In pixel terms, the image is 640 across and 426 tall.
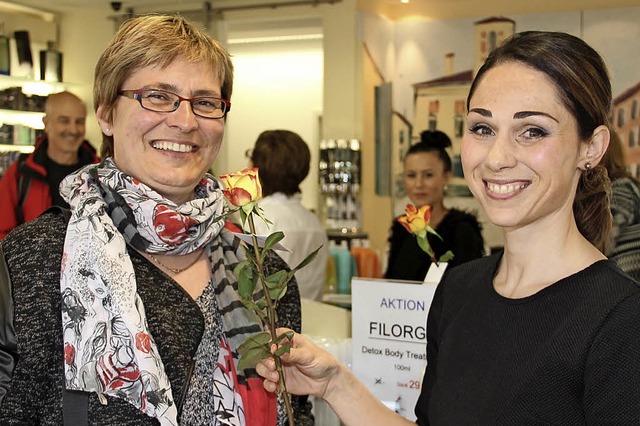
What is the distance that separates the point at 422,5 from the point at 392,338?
210 inches

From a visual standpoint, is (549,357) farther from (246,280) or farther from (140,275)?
(140,275)

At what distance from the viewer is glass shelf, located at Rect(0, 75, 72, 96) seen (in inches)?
262

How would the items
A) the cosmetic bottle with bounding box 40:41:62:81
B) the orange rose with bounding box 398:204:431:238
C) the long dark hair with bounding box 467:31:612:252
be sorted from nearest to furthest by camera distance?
the long dark hair with bounding box 467:31:612:252 → the orange rose with bounding box 398:204:431:238 → the cosmetic bottle with bounding box 40:41:62:81

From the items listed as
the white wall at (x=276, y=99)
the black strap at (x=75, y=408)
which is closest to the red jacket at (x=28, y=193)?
the black strap at (x=75, y=408)

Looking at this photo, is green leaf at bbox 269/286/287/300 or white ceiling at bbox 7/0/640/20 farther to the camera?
white ceiling at bbox 7/0/640/20

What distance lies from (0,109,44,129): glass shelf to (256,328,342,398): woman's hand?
573 centimetres

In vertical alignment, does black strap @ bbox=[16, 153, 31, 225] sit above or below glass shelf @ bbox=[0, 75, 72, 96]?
below

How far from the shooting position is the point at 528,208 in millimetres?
1269

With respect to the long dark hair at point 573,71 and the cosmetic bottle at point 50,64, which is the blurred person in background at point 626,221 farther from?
the cosmetic bottle at point 50,64

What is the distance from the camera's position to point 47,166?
4.13 metres

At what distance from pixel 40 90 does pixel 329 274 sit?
3.48 m

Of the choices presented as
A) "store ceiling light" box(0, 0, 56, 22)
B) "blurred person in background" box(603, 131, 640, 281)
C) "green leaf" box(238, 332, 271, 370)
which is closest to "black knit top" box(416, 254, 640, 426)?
"green leaf" box(238, 332, 271, 370)

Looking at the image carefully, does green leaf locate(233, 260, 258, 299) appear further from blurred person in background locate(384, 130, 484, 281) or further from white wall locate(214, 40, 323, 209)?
white wall locate(214, 40, 323, 209)

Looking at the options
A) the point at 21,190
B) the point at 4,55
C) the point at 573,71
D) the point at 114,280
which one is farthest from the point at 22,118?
the point at 573,71
